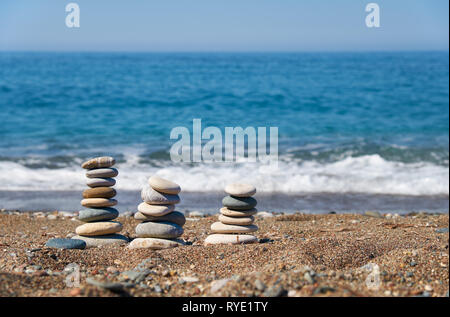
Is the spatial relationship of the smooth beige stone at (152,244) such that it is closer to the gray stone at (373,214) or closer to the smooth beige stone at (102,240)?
the smooth beige stone at (102,240)

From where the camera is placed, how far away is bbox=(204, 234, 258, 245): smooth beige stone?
7.46 metres

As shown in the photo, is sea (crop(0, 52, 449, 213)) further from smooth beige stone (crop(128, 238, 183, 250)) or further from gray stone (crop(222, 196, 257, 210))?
smooth beige stone (crop(128, 238, 183, 250))

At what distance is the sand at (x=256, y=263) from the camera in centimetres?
499

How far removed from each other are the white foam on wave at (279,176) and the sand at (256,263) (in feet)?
12.1

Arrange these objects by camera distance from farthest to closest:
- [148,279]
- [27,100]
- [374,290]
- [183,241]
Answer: [27,100]
[183,241]
[148,279]
[374,290]

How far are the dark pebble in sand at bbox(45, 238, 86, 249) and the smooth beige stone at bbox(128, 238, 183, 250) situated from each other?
657mm

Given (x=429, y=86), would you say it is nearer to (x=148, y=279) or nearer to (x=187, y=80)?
(x=187, y=80)

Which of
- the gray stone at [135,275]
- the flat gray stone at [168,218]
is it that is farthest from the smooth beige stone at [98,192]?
the gray stone at [135,275]

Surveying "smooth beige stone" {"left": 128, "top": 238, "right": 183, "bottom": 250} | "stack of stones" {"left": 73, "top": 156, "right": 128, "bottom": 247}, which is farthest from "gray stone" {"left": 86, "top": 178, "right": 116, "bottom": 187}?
"smooth beige stone" {"left": 128, "top": 238, "right": 183, "bottom": 250}

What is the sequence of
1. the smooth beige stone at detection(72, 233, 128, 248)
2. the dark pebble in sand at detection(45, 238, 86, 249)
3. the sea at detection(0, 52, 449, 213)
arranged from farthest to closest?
1. the sea at detection(0, 52, 449, 213)
2. the smooth beige stone at detection(72, 233, 128, 248)
3. the dark pebble in sand at detection(45, 238, 86, 249)

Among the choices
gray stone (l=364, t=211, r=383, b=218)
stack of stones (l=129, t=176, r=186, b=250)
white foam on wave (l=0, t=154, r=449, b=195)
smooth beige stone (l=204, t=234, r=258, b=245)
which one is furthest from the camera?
white foam on wave (l=0, t=154, r=449, b=195)

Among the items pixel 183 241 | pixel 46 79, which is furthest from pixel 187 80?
pixel 183 241
